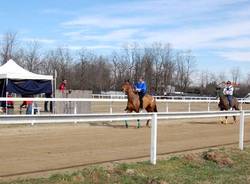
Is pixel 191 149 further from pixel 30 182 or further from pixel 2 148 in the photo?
pixel 30 182

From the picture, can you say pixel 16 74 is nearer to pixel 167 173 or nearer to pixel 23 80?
pixel 23 80

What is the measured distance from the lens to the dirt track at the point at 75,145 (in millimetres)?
11227

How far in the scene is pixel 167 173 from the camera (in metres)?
10.5

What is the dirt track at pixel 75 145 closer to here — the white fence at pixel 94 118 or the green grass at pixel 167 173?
the white fence at pixel 94 118

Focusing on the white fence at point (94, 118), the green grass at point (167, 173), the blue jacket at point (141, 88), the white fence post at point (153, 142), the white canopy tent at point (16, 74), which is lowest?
the green grass at point (167, 173)

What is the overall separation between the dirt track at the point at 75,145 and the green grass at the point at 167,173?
1.15 metres

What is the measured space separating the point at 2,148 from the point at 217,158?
5.74m

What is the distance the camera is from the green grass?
922 centimetres

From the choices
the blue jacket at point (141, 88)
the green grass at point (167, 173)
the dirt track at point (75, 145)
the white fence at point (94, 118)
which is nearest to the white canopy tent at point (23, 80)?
the blue jacket at point (141, 88)

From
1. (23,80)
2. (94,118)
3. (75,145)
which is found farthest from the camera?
(23,80)

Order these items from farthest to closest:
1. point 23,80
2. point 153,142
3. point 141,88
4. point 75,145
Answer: point 23,80
point 141,88
point 75,145
point 153,142

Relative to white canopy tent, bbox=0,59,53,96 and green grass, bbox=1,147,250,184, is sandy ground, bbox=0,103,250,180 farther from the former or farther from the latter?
white canopy tent, bbox=0,59,53,96

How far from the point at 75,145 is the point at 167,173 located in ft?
15.0

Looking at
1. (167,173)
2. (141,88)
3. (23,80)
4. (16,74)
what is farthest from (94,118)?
(23,80)
